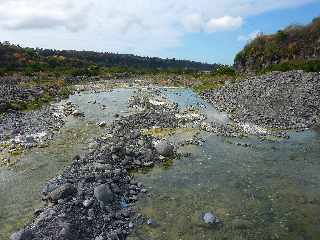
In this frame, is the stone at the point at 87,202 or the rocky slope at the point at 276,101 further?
the rocky slope at the point at 276,101

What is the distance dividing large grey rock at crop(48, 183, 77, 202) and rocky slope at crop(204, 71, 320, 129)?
28.2 m

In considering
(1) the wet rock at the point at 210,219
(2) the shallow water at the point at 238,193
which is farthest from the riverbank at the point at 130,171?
(1) the wet rock at the point at 210,219

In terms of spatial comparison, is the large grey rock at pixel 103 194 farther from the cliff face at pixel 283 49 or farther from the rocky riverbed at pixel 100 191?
the cliff face at pixel 283 49

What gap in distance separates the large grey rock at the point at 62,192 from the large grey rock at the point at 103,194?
1.64 m

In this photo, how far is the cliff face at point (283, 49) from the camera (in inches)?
3819

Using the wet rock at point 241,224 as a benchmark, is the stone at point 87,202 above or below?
above

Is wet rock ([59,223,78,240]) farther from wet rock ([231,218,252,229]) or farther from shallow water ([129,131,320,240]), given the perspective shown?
wet rock ([231,218,252,229])

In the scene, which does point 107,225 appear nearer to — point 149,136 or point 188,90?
point 149,136

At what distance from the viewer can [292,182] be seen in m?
32.3

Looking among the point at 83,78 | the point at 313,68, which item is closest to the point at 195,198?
the point at 313,68

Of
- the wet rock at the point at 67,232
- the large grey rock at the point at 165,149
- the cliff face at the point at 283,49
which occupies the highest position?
the cliff face at the point at 283,49

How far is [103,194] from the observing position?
90.8ft

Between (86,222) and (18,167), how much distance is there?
44.2 feet

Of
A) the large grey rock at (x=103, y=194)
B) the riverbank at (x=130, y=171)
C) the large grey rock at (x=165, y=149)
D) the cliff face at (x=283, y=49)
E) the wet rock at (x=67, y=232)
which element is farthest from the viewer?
the cliff face at (x=283, y=49)
